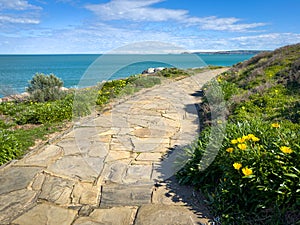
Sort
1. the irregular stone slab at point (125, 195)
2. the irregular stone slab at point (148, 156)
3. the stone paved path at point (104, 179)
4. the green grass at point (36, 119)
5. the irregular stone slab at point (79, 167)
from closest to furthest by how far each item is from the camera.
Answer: the stone paved path at point (104, 179)
the irregular stone slab at point (125, 195)
the irregular stone slab at point (79, 167)
the irregular stone slab at point (148, 156)
the green grass at point (36, 119)

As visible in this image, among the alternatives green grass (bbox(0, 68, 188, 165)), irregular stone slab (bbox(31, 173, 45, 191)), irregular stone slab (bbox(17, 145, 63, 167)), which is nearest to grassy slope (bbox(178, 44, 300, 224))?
irregular stone slab (bbox(31, 173, 45, 191))

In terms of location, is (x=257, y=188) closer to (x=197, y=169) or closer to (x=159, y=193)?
(x=197, y=169)

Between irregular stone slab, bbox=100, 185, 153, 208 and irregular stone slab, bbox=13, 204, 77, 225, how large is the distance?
0.38 m

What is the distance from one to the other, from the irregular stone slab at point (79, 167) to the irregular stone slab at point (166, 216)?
103 centimetres

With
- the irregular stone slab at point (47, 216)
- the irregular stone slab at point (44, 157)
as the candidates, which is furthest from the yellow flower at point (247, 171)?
the irregular stone slab at point (44, 157)

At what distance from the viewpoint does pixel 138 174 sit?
357 centimetres

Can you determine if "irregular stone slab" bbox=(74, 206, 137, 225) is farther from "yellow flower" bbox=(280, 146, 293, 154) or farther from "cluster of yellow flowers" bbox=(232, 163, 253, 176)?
"yellow flower" bbox=(280, 146, 293, 154)

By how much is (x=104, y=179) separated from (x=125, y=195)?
0.51m

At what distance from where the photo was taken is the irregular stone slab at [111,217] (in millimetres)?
2572

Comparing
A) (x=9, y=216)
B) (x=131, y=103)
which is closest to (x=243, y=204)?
(x=9, y=216)

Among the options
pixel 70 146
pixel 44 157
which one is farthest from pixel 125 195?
pixel 70 146

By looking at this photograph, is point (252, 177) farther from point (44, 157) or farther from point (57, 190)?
point (44, 157)

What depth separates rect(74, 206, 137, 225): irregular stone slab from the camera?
101 inches

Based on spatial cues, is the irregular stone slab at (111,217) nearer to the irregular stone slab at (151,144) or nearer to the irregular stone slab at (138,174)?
the irregular stone slab at (138,174)
